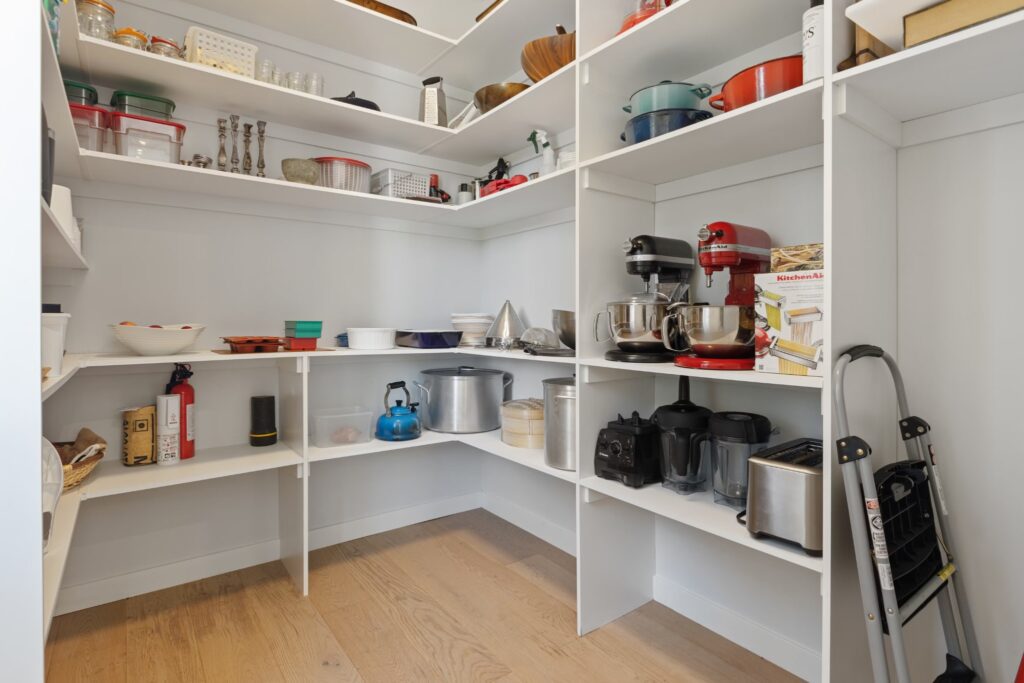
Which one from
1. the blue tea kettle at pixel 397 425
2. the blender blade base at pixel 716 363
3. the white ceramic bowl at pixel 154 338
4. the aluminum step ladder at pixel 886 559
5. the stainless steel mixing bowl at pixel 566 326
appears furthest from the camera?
the blue tea kettle at pixel 397 425

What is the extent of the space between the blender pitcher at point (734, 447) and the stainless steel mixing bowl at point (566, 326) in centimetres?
68

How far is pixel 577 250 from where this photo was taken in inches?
71.4

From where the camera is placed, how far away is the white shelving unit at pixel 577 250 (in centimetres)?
128

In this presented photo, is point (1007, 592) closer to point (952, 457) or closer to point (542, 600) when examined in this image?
point (952, 457)

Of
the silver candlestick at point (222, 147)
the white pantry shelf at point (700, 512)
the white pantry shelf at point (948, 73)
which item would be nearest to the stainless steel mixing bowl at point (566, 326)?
the white pantry shelf at point (700, 512)

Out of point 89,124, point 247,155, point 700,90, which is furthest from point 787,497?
point 89,124

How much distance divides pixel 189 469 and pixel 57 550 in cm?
84

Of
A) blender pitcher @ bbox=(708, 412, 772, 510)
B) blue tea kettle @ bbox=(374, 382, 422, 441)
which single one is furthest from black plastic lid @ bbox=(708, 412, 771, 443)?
blue tea kettle @ bbox=(374, 382, 422, 441)

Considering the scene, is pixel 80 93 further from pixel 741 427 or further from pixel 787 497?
pixel 787 497

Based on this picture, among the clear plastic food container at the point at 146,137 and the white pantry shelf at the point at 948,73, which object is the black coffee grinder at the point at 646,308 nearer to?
the white pantry shelf at the point at 948,73

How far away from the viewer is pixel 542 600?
2109 mm

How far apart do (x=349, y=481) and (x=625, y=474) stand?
Result: 5.06 ft

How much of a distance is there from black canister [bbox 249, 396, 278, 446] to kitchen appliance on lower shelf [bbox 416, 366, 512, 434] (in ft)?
2.36

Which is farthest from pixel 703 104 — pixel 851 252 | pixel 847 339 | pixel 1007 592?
pixel 1007 592
